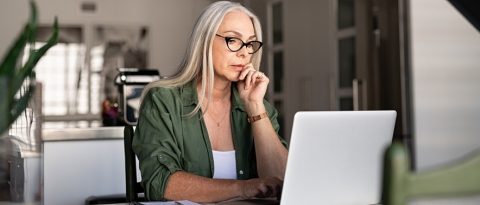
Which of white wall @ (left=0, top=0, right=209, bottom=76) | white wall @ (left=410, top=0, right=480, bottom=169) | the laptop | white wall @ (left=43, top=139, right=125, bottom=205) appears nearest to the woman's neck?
the laptop

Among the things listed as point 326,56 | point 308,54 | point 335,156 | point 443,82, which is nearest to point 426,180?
point 335,156

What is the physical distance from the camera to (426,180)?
483 mm

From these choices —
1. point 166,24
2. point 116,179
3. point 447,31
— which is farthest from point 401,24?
point 166,24

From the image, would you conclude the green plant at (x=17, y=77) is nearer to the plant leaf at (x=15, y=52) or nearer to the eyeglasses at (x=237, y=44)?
the plant leaf at (x=15, y=52)

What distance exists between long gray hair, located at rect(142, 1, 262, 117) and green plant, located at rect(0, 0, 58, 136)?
40.9 inches

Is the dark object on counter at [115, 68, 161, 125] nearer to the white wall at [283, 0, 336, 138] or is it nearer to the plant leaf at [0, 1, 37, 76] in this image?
the white wall at [283, 0, 336, 138]

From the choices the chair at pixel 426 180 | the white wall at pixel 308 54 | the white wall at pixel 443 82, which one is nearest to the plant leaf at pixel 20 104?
the chair at pixel 426 180

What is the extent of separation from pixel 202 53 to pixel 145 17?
4413 millimetres

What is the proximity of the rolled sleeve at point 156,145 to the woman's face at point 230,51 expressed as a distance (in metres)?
0.16

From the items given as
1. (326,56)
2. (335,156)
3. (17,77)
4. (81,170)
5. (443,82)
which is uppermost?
(326,56)

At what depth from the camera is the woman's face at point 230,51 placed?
5.43 ft

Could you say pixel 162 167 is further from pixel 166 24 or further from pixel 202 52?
pixel 166 24

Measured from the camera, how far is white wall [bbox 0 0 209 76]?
5.58 metres

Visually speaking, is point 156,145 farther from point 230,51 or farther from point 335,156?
point 335,156
